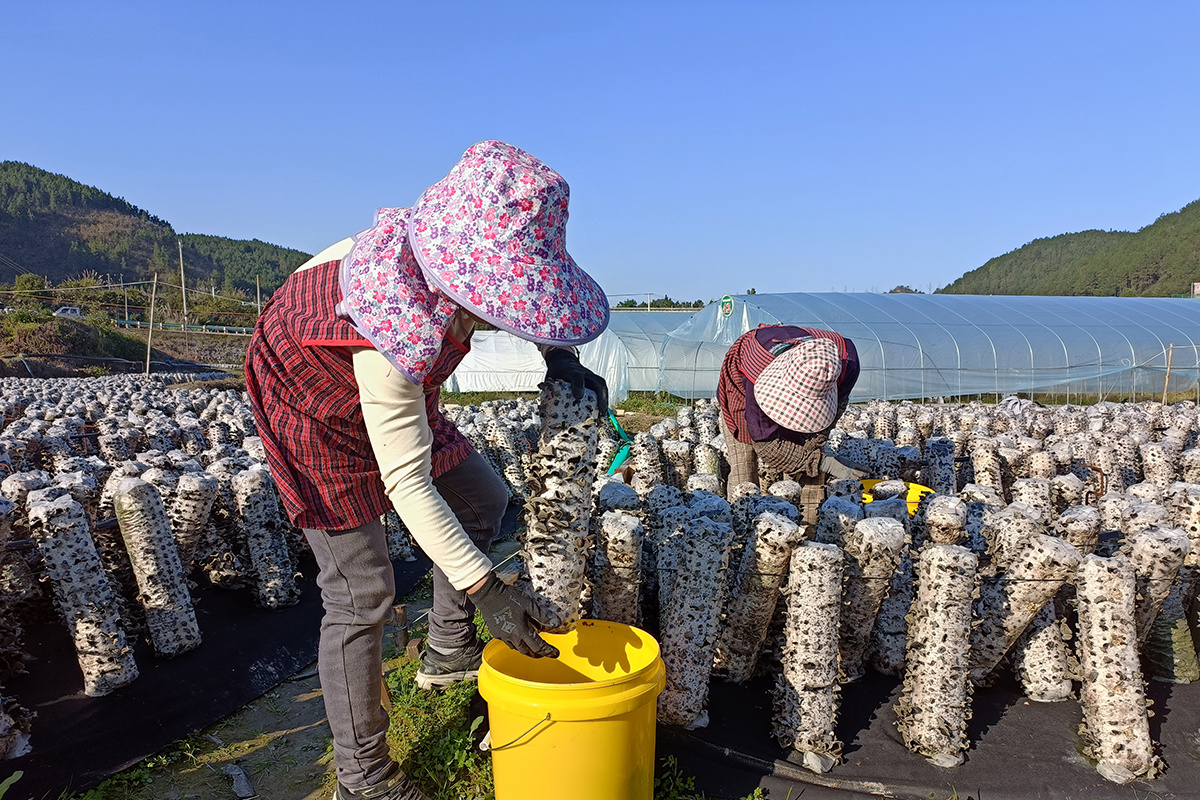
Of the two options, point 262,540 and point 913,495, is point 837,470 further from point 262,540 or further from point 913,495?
point 262,540

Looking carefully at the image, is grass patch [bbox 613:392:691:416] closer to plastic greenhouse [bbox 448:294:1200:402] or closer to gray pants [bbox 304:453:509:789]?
plastic greenhouse [bbox 448:294:1200:402]

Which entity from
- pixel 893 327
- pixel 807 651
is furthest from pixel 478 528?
pixel 893 327

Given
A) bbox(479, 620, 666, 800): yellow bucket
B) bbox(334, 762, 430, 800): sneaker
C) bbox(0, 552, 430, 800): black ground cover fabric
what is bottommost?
bbox(0, 552, 430, 800): black ground cover fabric

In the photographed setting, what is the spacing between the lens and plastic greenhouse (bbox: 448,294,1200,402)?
15477 mm

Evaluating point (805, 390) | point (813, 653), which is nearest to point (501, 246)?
point (813, 653)

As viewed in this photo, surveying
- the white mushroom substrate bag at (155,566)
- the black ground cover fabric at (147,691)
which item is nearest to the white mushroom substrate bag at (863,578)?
the black ground cover fabric at (147,691)

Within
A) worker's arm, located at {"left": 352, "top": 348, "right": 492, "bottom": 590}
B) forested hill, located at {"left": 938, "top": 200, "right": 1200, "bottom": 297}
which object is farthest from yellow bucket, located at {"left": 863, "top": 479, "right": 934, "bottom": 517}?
forested hill, located at {"left": 938, "top": 200, "right": 1200, "bottom": 297}

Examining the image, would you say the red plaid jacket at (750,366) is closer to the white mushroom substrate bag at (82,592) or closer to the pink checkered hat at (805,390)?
the pink checkered hat at (805,390)

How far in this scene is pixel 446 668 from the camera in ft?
9.18

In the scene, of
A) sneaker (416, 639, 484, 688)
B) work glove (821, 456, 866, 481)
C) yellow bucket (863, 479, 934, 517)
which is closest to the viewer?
sneaker (416, 639, 484, 688)

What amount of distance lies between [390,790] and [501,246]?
1643 mm

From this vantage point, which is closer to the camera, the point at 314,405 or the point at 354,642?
the point at 314,405

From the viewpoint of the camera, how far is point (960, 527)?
2881mm

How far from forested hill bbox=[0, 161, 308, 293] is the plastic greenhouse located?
5553 cm
